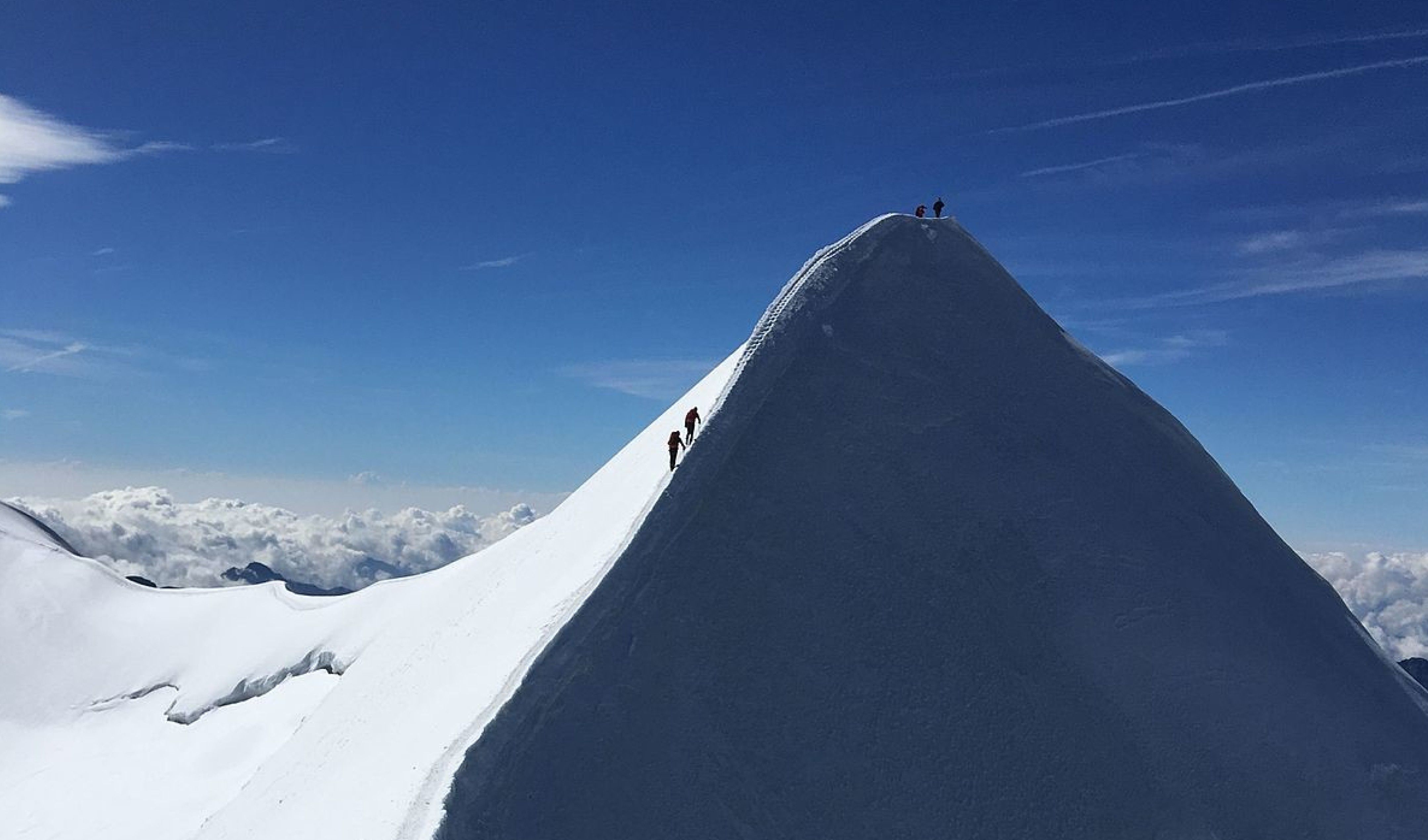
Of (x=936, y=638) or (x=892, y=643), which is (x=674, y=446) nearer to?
(x=892, y=643)

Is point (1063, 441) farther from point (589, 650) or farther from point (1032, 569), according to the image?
point (589, 650)

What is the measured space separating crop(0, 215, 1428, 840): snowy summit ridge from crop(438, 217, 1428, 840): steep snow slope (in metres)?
0.08

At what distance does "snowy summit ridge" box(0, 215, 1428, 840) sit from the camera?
1867 cm

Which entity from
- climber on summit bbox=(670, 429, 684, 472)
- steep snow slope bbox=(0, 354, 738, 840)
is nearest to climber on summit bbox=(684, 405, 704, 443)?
climber on summit bbox=(670, 429, 684, 472)

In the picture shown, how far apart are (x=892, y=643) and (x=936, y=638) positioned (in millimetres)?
1270

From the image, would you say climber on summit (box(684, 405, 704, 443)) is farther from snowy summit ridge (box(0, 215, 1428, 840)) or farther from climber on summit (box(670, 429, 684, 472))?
snowy summit ridge (box(0, 215, 1428, 840))

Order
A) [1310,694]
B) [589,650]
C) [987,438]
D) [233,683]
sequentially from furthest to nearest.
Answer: [233,683], [987,438], [1310,694], [589,650]

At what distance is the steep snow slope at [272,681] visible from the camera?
21.1 m

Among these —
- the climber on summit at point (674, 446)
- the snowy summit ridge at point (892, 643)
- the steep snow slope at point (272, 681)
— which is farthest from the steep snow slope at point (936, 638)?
the steep snow slope at point (272, 681)

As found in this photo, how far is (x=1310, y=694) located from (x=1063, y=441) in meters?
9.40

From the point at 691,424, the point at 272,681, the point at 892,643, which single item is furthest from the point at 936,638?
the point at 272,681

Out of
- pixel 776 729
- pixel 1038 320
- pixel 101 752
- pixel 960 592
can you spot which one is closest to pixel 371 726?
pixel 776 729

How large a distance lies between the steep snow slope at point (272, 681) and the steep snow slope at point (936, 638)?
2.19m

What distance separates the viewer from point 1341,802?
22.2 meters
